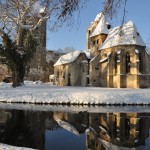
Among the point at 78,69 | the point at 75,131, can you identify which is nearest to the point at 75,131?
the point at 75,131

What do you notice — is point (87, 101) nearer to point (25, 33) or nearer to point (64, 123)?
point (64, 123)

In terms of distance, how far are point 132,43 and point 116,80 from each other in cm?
615

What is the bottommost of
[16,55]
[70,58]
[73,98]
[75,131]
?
[75,131]

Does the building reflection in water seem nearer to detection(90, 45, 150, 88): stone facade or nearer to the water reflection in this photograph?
the water reflection

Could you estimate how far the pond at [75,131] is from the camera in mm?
9734

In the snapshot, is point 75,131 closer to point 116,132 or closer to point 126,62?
point 116,132

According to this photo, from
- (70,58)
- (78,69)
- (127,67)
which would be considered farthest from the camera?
(70,58)

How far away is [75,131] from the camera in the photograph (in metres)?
12.4

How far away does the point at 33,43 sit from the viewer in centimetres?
3322

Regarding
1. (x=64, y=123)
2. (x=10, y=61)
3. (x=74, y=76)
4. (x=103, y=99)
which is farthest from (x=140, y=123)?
(x=74, y=76)

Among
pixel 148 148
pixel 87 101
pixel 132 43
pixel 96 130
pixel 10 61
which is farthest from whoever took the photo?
pixel 132 43

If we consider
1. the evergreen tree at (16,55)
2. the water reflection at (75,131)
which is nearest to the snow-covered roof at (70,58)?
the evergreen tree at (16,55)

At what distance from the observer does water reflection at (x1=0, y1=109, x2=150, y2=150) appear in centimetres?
976

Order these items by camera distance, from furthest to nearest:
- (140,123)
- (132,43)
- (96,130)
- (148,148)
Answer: (132,43) < (140,123) < (96,130) < (148,148)
